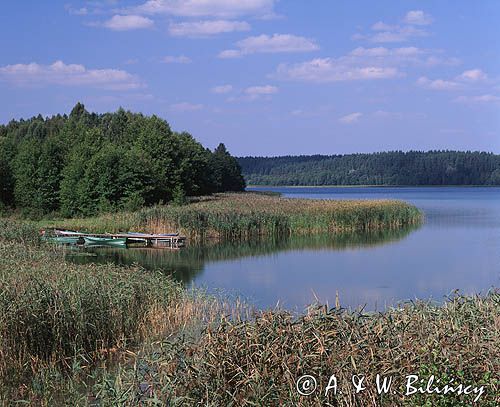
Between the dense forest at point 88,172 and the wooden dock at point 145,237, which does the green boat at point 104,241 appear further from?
the dense forest at point 88,172

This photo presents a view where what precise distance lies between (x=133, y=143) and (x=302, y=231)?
18.7m

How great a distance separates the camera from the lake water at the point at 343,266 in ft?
58.5

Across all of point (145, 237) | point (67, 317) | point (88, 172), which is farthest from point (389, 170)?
point (67, 317)

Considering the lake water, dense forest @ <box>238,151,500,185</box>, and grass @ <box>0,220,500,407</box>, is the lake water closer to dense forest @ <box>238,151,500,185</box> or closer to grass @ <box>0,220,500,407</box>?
grass @ <box>0,220,500,407</box>

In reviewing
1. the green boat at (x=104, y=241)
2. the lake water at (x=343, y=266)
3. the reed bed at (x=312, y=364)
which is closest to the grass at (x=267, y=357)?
the reed bed at (x=312, y=364)

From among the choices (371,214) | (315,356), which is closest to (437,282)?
(315,356)

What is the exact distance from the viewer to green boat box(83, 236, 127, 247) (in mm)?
30406

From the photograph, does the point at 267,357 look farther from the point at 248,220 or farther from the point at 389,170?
the point at 389,170

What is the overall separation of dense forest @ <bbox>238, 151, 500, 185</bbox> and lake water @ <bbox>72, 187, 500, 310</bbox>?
125274 mm

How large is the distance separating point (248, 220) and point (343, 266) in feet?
34.7

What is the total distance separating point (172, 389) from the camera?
6363 mm

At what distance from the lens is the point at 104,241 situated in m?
30.6

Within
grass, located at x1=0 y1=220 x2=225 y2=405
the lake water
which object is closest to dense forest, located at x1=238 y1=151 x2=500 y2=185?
the lake water

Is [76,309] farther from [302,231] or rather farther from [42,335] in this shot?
[302,231]
